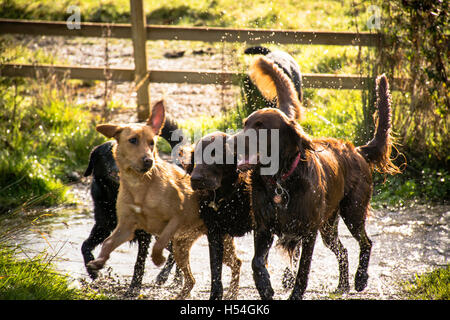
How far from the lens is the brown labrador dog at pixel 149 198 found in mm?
4691

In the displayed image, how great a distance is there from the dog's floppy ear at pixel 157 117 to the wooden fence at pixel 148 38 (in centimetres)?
363

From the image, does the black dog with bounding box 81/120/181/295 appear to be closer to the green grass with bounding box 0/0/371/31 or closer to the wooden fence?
the wooden fence

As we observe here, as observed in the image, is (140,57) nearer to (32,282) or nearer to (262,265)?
(32,282)

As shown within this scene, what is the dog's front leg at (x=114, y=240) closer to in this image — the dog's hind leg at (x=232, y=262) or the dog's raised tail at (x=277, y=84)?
the dog's hind leg at (x=232, y=262)

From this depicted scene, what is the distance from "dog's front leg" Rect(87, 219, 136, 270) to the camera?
14.8ft

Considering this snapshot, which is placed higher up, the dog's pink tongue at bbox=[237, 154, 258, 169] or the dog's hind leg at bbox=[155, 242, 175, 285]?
the dog's pink tongue at bbox=[237, 154, 258, 169]

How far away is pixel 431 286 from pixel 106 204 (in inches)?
111

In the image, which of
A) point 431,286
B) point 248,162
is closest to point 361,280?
point 431,286

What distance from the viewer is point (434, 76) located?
21.9 feet

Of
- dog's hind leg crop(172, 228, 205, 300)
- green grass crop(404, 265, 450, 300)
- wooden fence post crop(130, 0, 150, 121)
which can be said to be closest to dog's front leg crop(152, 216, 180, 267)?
dog's hind leg crop(172, 228, 205, 300)

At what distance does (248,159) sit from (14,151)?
450 cm

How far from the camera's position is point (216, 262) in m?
4.79

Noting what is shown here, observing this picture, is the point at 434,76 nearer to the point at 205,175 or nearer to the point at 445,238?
the point at 445,238

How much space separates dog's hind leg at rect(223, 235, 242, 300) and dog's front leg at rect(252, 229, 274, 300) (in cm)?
65
